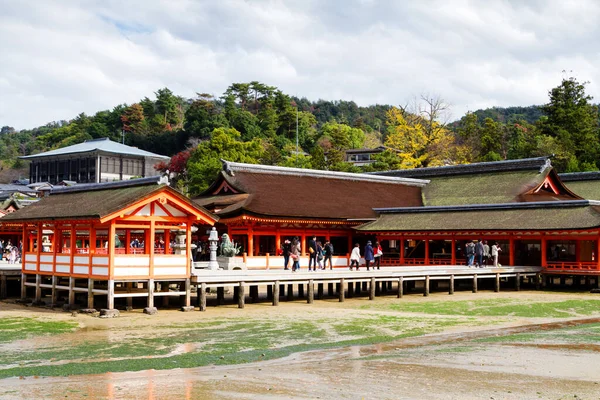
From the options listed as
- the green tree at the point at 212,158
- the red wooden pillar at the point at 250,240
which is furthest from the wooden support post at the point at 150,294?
the green tree at the point at 212,158

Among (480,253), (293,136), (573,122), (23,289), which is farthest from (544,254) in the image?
(293,136)

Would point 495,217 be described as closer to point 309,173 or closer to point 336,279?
point 309,173

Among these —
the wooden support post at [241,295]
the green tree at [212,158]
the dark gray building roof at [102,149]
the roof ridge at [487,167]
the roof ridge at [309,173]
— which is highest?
the dark gray building roof at [102,149]

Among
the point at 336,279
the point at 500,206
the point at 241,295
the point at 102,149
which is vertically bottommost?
the point at 241,295

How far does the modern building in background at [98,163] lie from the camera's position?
92.6 metres

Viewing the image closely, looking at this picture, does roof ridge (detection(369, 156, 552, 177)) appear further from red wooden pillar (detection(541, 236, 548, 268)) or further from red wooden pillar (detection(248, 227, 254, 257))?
red wooden pillar (detection(248, 227, 254, 257))

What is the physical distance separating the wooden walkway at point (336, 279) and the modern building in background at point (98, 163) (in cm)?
6075

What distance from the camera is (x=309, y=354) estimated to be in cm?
1744

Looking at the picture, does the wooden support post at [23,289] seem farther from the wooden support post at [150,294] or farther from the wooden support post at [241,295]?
the wooden support post at [241,295]

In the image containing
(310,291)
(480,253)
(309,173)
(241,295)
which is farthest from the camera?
(309,173)

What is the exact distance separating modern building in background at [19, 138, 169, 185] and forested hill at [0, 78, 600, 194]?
4.44 metres

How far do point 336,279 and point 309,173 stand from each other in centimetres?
1596

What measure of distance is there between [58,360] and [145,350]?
2151 mm

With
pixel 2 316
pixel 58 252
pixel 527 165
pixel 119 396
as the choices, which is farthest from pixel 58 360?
pixel 527 165
